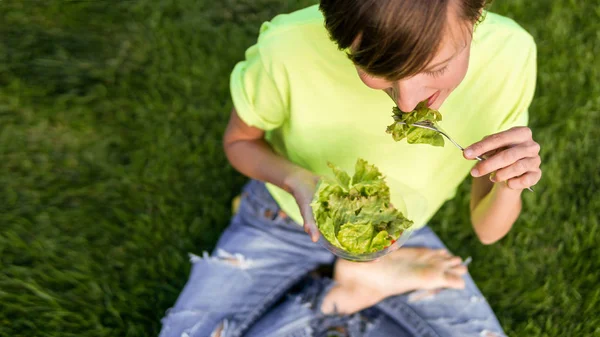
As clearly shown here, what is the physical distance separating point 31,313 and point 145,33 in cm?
179

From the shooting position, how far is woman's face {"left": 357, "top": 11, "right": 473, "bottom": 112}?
4.66 ft

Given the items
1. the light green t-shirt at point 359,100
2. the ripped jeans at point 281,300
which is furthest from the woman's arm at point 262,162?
the ripped jeans at point 281,300

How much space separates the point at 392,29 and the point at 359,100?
0.63 m

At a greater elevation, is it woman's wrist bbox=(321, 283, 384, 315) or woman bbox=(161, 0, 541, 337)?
woman bbox=(161, 0, 541, 337)

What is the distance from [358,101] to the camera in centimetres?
199

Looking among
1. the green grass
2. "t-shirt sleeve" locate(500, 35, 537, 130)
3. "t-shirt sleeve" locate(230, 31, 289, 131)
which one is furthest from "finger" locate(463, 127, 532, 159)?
the green grass

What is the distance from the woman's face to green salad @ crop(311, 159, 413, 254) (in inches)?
16.8

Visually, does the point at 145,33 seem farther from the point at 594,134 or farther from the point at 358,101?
the point at 594,134

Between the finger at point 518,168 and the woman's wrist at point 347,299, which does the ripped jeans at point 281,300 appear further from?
the finger at point 518,168

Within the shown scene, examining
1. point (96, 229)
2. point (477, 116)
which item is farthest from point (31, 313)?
point (477, 116)

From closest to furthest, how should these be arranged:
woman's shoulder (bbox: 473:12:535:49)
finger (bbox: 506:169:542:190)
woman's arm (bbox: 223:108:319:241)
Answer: finger (bbox: 506:169:542:190) → woman's shoulder (bbox: 473:12:535:49) → woman's arm (bbox: 223:108:319:241)

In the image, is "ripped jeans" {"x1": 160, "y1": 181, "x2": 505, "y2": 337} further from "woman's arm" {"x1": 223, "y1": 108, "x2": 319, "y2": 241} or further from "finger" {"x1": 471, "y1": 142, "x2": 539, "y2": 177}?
"finger" {"x1": 471, "y1": 142, "x2": 539, "y2": 177}

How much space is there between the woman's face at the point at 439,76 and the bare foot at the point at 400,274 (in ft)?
3.24

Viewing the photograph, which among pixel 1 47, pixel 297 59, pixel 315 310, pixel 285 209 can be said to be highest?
pixel 297 59
